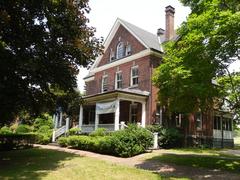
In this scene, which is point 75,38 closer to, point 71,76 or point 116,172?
point 71,76

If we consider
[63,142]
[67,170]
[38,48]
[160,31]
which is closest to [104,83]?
[160,31]

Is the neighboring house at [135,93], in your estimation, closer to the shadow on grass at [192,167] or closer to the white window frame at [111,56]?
the white window frame at [111,56]

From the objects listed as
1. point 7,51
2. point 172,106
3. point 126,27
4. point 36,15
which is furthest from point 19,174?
point 126,27

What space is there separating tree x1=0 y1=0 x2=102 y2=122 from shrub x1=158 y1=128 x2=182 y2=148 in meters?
10.4

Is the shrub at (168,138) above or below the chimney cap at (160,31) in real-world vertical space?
below

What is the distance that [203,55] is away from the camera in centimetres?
1432

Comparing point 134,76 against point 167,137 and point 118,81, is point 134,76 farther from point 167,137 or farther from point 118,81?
point 167,137

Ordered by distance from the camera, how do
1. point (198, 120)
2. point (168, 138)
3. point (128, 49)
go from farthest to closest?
point (128, 49) < point (198, 120) < point (168, 138)

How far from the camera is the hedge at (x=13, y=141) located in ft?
74.1

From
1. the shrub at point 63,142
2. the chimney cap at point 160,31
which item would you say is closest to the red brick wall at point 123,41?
the chimney cap at point 160,31

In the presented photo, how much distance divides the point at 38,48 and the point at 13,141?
40.4ft

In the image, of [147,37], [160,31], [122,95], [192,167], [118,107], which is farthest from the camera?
[160,31]

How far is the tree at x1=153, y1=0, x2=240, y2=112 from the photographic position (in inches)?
521

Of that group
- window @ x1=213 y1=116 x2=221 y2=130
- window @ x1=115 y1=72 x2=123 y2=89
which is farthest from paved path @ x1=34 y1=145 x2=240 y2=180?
window @ x1=213 y1=116 x2=221 y2=130
